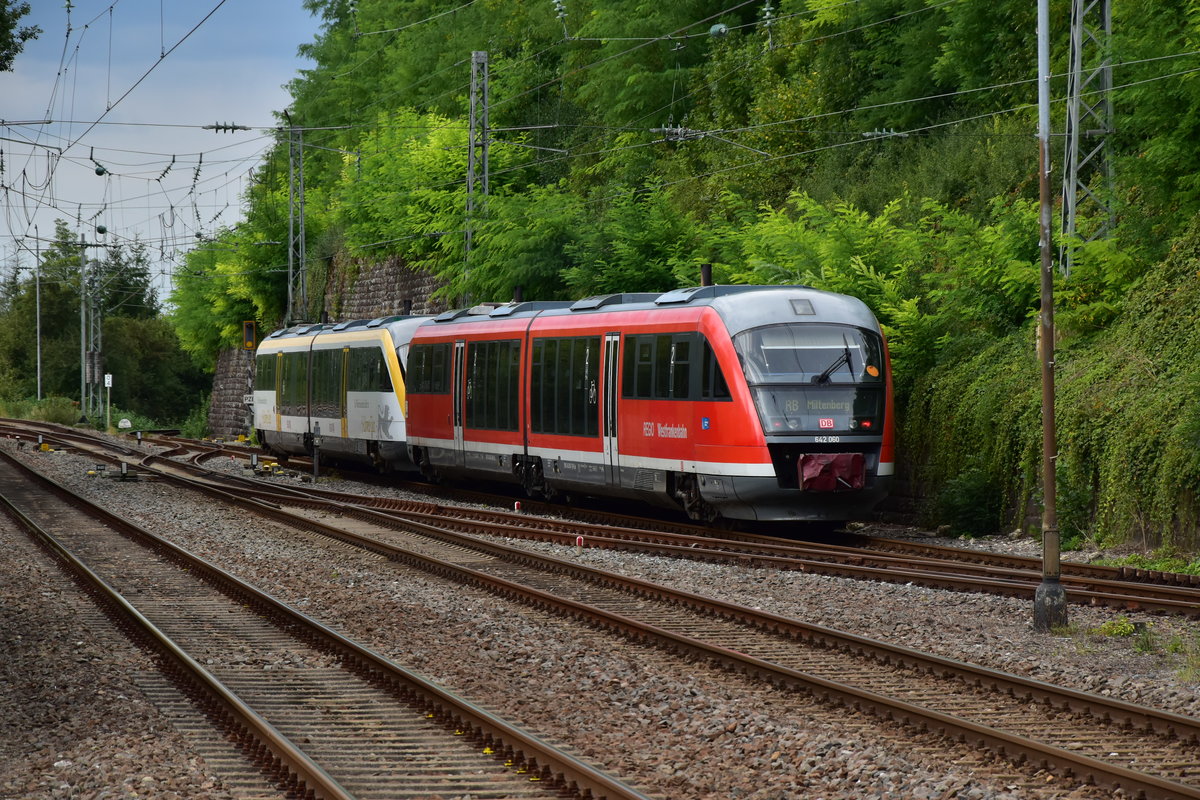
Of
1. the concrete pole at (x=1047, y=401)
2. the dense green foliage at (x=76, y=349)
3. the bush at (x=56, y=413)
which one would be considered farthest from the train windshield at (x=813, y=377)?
the dense green foliage at (x=76, y=349)

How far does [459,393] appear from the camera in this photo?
85.0 feet

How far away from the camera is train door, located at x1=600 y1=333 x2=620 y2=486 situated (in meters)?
20.6

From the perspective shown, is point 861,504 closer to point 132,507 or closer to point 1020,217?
point 1020,217

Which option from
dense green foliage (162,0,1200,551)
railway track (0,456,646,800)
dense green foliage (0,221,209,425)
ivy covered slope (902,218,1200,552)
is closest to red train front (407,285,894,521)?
ivy covered slope (902,218,1200,552)

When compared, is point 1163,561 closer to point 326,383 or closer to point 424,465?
point 424,465

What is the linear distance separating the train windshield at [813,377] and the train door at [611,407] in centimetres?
311

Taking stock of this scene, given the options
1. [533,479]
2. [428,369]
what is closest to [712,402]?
[533,479]

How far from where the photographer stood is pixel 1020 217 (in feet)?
65.8

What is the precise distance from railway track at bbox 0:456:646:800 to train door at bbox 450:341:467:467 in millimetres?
10368

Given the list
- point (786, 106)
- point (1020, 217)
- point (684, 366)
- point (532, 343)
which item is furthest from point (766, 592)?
point (786, 106)

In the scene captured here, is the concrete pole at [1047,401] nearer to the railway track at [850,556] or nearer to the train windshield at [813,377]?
the railway track at [850,556]

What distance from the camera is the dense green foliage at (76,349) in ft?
293

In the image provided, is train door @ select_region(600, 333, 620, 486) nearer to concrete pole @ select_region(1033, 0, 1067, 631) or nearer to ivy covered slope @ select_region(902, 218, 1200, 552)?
ivy covered slope @ select_region(902, 218, 1200, 552)

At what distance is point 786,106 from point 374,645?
26724 millimetres
